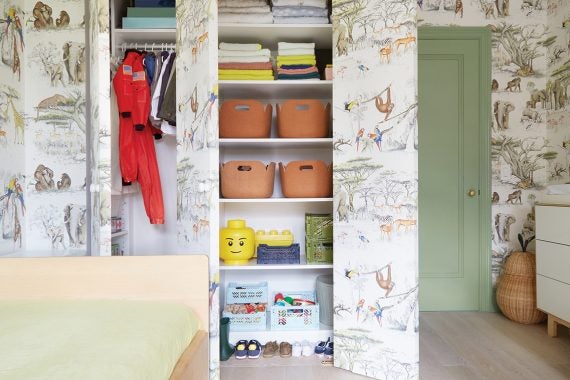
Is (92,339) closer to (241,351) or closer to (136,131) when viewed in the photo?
(241,351)

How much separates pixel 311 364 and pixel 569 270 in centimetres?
155

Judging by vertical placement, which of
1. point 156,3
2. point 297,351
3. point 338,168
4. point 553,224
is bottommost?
point 297,351

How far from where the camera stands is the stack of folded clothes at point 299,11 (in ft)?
7.57

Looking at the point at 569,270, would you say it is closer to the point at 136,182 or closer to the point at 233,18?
the point at 233,18

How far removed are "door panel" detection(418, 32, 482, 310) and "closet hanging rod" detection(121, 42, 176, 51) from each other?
6.12ft

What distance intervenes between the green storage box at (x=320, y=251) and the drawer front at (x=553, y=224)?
52.2 inches

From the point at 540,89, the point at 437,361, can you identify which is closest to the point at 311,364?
the point at 437,361

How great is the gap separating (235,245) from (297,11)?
1.45 meters

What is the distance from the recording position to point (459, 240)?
2.98 metres

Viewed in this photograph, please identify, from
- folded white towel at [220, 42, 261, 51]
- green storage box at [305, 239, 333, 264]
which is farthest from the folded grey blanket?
green storage box at [305, 239, 333, 264]

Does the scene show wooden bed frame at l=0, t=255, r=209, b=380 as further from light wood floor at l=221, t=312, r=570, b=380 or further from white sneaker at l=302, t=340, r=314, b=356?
white sneaker at l=302, t=340, r=314, b=356

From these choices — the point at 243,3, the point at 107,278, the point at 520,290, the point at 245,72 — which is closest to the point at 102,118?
the point at 107,278

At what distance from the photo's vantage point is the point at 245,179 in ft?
7.47

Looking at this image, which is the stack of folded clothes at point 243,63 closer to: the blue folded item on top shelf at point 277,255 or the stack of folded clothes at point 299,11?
the stack of folded clothes at point 299,11
